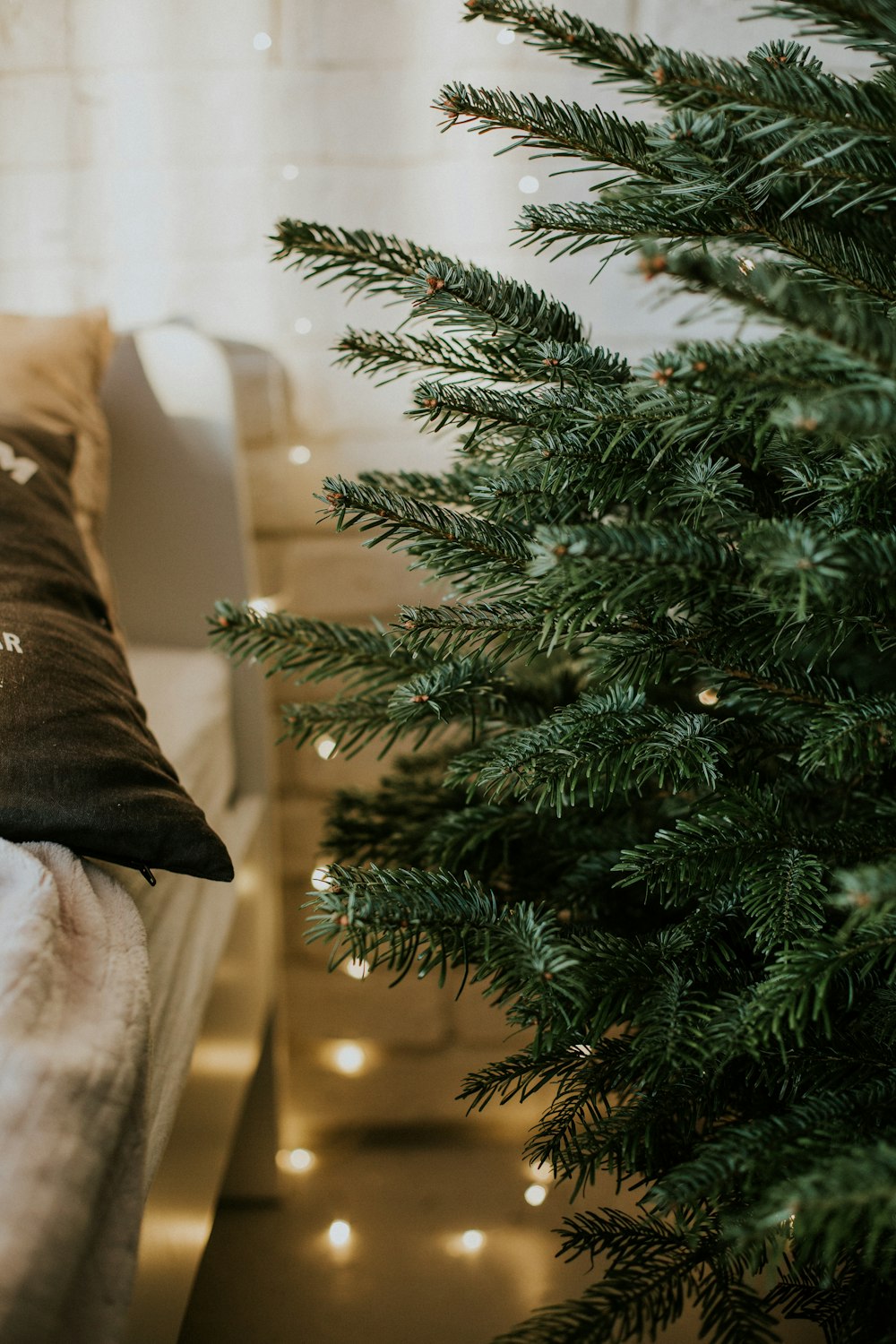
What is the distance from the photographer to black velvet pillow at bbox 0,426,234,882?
522mm

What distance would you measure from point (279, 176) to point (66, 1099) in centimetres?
98

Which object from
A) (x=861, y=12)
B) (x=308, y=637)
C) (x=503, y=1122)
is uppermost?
(x=861, y=12)

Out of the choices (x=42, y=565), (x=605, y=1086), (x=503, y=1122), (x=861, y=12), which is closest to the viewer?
(x=861, y=12)

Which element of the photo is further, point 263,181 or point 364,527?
point 263,181

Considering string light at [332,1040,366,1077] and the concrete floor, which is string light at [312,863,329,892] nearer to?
the concrete floor

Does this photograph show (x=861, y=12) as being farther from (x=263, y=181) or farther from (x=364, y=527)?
(x=263, y=181)

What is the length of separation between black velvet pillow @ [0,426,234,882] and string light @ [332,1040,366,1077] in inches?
31.7

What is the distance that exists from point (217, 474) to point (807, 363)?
0.77m

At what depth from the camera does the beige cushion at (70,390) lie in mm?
812

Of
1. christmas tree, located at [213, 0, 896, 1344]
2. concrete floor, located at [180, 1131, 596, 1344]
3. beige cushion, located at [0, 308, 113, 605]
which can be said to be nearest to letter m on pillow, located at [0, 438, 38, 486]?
beige cushion, located at [0, 308, 113, 605]

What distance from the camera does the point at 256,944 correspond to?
1073 mm

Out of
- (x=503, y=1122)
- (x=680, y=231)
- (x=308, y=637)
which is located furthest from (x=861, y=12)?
(x=503, y=1122)

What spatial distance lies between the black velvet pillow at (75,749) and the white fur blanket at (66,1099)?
0.03 meters

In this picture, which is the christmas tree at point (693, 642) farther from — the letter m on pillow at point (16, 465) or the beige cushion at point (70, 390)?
the beige cushion at point (70, 390)
